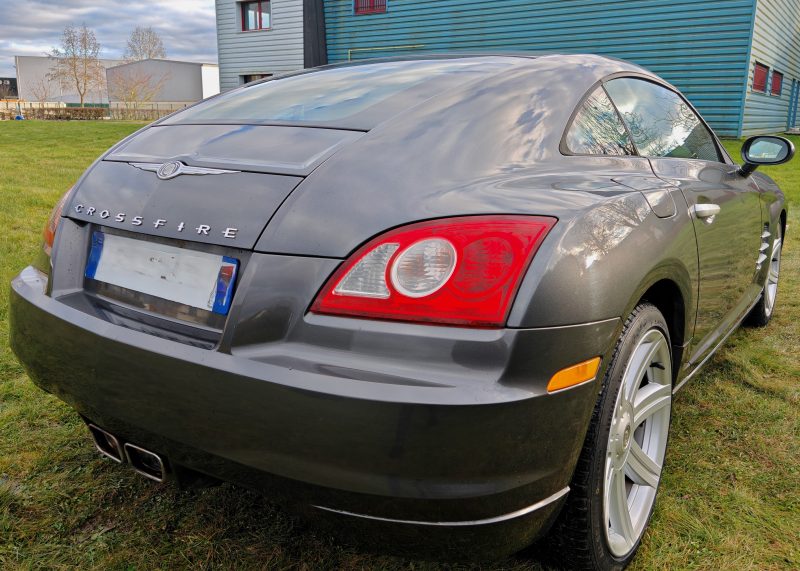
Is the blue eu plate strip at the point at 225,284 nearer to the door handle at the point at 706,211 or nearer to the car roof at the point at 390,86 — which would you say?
the car roof at the point at 390,86

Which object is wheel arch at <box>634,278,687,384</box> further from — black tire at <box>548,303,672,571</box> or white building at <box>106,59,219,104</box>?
white building at <box>106,59,219,104</box>

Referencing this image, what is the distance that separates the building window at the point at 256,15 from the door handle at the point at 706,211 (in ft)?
74.1

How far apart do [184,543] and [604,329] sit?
52.9 inches

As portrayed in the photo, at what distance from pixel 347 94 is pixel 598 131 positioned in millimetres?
815

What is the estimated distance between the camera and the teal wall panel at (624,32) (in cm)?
1441

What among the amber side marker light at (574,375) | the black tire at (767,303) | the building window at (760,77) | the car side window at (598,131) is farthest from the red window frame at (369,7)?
the amber side marker light at (574,375)

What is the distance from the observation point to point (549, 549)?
1.68 meters

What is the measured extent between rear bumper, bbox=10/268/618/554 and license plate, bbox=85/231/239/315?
0.13m

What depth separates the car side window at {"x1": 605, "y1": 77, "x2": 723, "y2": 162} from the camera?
7.79 feet

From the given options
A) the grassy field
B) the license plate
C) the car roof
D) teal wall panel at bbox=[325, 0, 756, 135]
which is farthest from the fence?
the license plate

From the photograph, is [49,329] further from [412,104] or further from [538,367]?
[538,367]

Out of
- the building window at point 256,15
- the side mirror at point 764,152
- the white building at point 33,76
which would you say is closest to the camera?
the side mirror at point 764,152

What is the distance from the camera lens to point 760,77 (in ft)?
54.0

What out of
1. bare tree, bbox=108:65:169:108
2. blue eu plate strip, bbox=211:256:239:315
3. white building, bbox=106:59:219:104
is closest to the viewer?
blue eu plate strip, bbox=211:256:239:315
